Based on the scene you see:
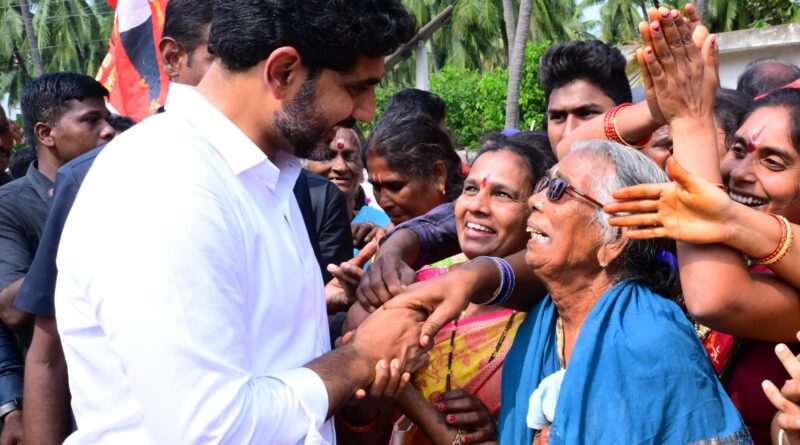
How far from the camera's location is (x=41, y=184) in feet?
12.9

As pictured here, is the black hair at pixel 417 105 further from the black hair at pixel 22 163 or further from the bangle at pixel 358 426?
the black hair at pixel 22 163

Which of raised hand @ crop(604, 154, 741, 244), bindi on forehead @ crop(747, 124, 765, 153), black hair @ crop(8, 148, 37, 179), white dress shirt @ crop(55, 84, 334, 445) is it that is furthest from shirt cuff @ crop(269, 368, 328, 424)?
black hair @ crop(8, 148, 37, 179)

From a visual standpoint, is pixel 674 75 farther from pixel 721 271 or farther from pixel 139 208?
pixel 139 208

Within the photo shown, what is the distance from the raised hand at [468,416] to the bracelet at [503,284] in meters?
0.33

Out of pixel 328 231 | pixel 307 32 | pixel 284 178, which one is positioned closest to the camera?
pixel 307 32

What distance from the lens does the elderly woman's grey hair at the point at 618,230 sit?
98.1 inches

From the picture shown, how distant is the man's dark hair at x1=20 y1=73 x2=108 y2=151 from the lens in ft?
14.3

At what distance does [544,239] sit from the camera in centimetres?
257

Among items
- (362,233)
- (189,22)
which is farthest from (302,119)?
(362,233)

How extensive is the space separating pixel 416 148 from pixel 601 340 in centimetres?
195

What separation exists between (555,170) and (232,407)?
135 centimetres

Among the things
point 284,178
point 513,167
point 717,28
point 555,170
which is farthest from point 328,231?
point 717,28

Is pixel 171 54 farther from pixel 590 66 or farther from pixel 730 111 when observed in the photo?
pixel 730 111

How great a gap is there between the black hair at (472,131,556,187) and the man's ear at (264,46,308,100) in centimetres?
144
